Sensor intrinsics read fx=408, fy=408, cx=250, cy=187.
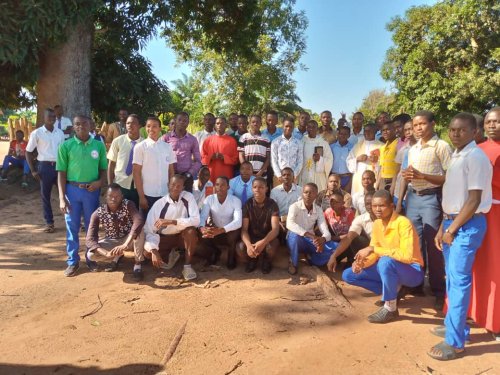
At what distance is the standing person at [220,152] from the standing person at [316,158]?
1125 mm

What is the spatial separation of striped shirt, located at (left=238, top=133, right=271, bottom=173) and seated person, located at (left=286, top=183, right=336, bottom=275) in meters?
1.49

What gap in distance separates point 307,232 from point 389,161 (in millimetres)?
1562

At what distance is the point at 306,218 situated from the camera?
198 inches

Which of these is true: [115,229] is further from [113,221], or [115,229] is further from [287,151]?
[287,151]

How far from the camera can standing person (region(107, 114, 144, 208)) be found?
543cm

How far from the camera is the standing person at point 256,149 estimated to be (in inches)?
248

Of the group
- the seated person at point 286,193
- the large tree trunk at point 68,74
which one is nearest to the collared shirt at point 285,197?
the seated person at point 286,193

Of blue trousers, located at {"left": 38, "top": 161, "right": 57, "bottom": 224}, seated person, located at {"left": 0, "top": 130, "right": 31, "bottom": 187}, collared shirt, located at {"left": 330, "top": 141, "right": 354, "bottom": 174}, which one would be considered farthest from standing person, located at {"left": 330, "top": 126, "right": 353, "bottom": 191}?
seated person, located at {"left": 0, "top": 130, "right": 31, "bottom": 187}

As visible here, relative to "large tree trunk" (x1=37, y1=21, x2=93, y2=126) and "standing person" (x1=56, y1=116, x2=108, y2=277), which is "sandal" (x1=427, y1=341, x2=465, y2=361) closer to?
"standing person" (x1=56, y1=116, x2=108, y2=277)

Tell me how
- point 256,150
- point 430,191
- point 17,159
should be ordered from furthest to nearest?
point 17,159
point 256,150
point 430,191

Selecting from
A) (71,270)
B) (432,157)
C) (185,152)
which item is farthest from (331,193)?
(71,270)

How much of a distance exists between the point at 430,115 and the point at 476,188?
107 cm

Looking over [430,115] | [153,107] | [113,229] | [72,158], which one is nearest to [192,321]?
[113,229]

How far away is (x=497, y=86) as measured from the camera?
14609 millimetres
